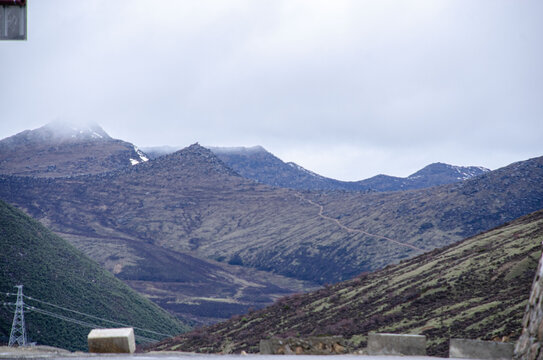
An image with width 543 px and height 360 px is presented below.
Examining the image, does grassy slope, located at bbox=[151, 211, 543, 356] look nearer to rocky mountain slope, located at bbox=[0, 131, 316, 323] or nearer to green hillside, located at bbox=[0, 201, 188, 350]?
green hillside, located at bbox=[0, 201, 188, 350]

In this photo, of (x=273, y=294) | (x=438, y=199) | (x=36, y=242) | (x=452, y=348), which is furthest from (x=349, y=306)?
(x=438, y=199)

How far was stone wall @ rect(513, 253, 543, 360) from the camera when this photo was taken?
13.8m

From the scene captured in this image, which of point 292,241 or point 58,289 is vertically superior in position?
point 58,289

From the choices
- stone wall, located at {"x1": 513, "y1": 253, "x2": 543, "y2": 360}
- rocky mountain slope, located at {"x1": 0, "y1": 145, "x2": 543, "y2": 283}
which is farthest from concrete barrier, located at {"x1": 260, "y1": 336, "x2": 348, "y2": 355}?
rocky mountain slope, located at {"x1": 0, "y1": 145, "x2": 543, "y2": 283}

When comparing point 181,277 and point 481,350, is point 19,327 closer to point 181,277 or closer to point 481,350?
point 481,350

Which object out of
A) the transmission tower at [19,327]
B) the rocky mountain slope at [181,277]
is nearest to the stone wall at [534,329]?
the transmission tower at [19,327]

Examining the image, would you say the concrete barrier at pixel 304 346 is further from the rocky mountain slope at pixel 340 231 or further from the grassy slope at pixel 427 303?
the rocky mountain slope at pixel 340 231

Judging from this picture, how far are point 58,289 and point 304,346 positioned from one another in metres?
68.7

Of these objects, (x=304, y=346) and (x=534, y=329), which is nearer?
(x=534, y=329)

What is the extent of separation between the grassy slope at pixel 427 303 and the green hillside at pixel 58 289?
15309mm

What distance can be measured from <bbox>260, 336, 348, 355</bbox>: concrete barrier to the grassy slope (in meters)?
11.6

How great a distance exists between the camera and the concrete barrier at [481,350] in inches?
670

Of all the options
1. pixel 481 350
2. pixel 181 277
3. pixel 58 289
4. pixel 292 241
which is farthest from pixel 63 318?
pixel 292 241

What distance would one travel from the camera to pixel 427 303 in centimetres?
4716
